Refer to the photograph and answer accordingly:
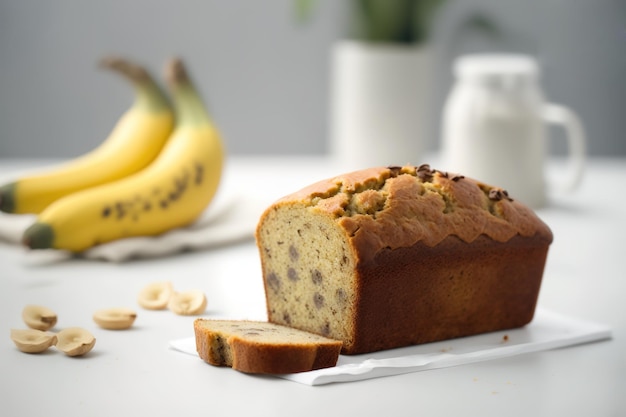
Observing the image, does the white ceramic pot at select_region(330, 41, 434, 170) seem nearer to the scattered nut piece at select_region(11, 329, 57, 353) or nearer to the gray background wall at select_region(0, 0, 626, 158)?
the gray background wall at select_region(0, 0, 626, 158)

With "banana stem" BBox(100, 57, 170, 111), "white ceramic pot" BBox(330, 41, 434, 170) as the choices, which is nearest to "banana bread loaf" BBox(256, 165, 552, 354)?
"banana stem" BBox(100, 57, 170, 111)

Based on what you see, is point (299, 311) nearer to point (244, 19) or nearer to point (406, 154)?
point (406, 154)

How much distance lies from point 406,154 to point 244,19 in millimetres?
1596

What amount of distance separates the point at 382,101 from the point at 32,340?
158 cm

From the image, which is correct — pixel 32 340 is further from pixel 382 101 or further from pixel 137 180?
pixel 382 101

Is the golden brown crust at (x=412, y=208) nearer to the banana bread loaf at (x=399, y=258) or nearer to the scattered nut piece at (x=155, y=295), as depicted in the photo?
the banana bread loaf at (x=399, y=258)

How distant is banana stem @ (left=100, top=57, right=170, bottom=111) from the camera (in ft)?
7.97

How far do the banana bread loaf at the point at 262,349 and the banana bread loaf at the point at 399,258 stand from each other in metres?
0.08

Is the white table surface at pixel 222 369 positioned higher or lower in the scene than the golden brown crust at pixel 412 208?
lower

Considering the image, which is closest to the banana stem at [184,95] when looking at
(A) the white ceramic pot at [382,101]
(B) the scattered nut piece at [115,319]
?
(A) the white ceramic pot at [382,101]

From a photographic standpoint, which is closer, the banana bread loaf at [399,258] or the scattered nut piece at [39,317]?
the banana bread loaf at [399,258]

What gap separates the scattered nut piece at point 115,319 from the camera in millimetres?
1612

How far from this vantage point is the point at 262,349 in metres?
1.34

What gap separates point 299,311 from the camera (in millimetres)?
1521
